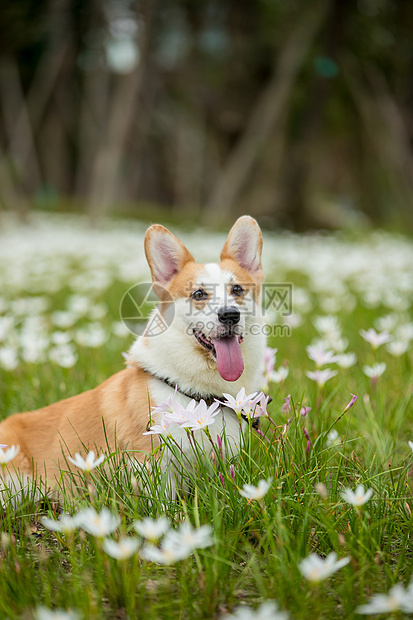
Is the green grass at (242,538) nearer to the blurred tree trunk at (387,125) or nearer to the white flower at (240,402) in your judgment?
the white flower at (240,402)

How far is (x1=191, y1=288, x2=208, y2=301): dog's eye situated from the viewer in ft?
9.61

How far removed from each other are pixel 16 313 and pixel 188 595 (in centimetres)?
494

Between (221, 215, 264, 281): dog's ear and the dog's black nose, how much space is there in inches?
22.7

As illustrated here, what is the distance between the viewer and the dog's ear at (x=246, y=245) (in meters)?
3.07

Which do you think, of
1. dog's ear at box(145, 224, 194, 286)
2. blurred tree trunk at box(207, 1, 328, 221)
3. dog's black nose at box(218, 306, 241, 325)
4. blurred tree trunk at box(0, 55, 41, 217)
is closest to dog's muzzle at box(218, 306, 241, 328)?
dog's black nose at box(218, 306, 241, 325)

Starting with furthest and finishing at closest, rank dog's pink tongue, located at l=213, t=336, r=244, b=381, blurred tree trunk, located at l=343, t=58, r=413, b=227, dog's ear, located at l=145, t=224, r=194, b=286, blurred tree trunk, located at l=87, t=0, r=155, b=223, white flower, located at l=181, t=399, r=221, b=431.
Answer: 1. blurred tree trunk, located at l=343, t=58, r=413, b=227
2. blurred tree trunk, located at l=87, t=0, r=155, b=223
3. dog's ear, located at l=145, t=224, r=194, b=286
4. dog's pink tongue, located at l=213, t=336, r=244, b=381
5. white flower, located at l=181, t=399, r=221, b=431

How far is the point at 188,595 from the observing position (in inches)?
71.3

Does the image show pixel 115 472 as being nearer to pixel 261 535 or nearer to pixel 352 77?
pixel 261 535

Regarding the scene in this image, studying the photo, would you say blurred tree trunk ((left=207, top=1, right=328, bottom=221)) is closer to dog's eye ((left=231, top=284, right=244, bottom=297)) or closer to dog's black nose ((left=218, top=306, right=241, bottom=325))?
dog's eye ((left=231, top=284, right=244, bottom=297))

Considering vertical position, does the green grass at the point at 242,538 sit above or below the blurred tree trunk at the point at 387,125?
below

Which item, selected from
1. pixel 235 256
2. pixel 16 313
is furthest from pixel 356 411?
pixel 16 313

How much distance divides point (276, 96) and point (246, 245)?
15.0 metres

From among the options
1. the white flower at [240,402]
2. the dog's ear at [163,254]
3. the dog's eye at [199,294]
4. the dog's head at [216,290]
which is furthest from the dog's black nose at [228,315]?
the white flower at [240,402]

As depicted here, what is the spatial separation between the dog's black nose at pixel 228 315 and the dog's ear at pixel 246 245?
1.89 ft
